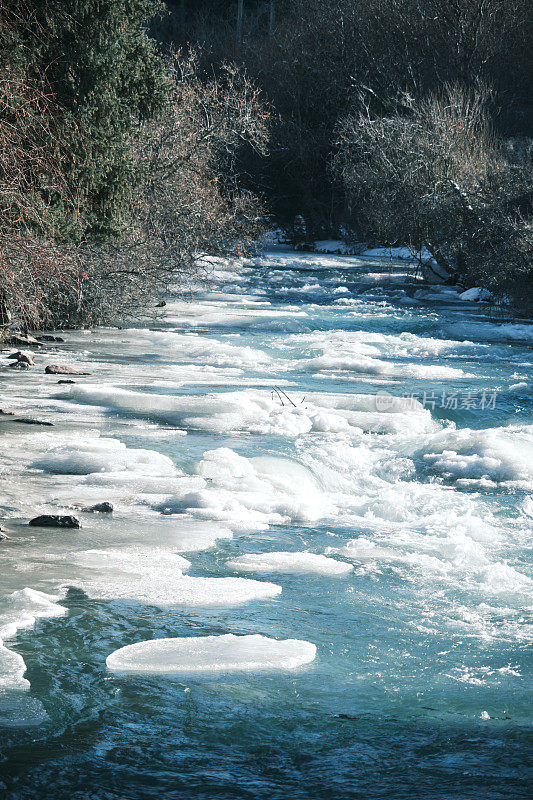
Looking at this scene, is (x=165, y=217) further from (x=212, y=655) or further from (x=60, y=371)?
(x=212, y=655)

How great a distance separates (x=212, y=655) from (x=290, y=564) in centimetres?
169

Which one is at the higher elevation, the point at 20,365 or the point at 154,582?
the point at 20,365

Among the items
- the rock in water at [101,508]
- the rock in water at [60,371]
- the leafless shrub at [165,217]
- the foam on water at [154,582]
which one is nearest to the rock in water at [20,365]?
the rock in water at [60,371]

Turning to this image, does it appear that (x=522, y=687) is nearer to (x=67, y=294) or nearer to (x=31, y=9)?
(x=31, y=9)

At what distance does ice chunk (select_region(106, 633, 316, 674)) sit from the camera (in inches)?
206

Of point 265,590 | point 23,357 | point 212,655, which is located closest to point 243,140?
point 23,357

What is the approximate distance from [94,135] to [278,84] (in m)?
28.3

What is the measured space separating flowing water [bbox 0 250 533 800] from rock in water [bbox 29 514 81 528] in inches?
3.9

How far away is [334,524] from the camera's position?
26.8ft

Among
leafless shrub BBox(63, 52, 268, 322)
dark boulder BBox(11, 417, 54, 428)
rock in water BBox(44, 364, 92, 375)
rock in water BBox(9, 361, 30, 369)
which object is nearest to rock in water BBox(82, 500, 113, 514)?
dark boulder BBox(11, 417, 54, 428)

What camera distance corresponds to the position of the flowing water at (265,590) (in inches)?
173

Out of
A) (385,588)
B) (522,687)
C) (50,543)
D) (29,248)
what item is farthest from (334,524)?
(29,248)

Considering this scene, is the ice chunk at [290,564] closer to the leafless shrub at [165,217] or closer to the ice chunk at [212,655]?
the ice chunk at [212,655]

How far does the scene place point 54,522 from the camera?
24.0 ft
